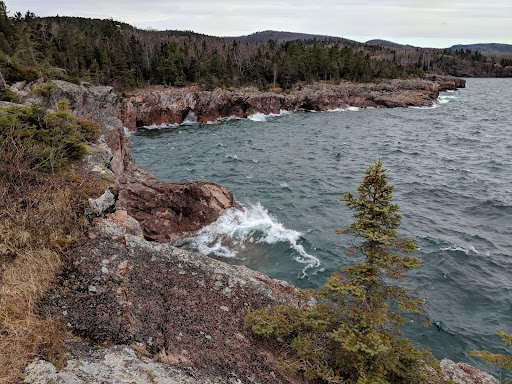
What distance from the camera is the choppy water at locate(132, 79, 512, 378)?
1511 centimetres

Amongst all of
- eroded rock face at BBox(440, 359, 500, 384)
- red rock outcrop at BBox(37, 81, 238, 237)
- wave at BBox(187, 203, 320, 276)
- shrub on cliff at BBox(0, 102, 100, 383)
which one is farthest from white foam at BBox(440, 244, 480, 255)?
shrub on cliff at BBox(0, 102, 100, 383)

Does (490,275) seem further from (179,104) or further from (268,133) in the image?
(179,104)

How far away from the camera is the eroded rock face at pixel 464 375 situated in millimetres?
7543

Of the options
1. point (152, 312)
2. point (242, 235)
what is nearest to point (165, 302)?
point (152, 312)

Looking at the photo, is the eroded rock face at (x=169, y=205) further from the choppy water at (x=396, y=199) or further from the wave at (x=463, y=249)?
the wave at (x=463, y=249)

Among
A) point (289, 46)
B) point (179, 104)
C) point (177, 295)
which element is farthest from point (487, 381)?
point (289, 46)

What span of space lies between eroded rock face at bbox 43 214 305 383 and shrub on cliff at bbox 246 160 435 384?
→ 552 millimetres

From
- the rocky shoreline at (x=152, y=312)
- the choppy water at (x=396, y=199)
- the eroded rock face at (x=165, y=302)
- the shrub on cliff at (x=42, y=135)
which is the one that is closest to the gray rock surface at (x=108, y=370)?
the rocky shoreline at (x=152, y=312)

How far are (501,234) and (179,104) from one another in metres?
54.4

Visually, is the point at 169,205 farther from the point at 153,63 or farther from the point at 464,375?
the point at 153,63

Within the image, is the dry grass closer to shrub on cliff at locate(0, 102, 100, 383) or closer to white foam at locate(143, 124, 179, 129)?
shrub on cliff at locate(0, 102, 100, 383)

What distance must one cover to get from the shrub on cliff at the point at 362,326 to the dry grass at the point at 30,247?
13.0 feet

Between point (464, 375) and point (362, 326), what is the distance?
384 cm

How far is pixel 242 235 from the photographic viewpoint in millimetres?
18859
